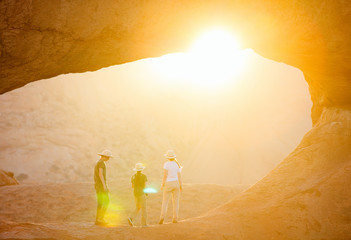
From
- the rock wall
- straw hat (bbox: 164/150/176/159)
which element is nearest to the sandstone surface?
the rock wall

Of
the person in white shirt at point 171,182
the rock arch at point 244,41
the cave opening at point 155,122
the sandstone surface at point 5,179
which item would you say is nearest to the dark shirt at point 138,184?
the person in white shirt at point 171,182

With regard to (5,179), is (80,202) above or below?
below

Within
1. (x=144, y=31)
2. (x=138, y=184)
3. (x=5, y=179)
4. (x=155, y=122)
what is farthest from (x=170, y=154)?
(x=155, y=122)

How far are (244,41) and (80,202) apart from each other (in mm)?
8692

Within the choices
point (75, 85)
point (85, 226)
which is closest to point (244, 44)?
point (85, 226)

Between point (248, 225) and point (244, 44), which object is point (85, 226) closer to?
point (248, 225)

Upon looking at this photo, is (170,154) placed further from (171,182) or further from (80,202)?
(80,202)

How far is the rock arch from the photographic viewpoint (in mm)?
4590

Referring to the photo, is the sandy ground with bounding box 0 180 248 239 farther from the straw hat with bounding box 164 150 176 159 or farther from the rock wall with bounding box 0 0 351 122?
the rock wall with bounding box 0 0 351 122

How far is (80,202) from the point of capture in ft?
37.1

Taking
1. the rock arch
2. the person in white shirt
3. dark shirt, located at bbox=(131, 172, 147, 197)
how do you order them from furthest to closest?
dark shirt, located at bbox=(131, 172, 147, 197) < the person in white shirt < the rock arch

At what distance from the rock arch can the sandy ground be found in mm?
4424

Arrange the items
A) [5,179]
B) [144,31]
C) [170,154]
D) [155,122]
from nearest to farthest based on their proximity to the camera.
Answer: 1. [144,31]
2. [170,154]
3. [5,179]
4. [155,122]

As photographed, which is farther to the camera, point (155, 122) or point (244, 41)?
point (155, 122)
